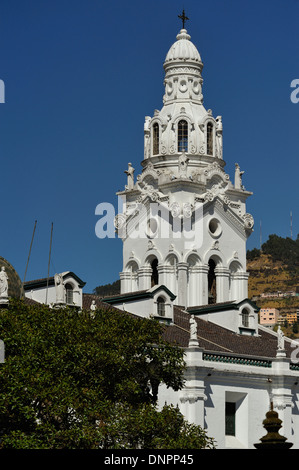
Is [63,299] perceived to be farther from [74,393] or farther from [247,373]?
[74,393]

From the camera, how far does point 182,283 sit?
292ft

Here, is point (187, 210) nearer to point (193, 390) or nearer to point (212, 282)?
point (212, 282)

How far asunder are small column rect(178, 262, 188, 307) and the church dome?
14604mm

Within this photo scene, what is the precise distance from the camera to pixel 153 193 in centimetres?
9094

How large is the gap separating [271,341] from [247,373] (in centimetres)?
967

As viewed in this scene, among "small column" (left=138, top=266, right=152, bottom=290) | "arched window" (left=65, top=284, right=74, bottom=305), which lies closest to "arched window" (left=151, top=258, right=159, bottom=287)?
"small column" (left=138, top=266, right=152, bottom=290)

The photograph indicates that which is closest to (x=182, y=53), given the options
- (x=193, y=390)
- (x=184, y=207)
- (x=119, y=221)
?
(x=184, y=207)

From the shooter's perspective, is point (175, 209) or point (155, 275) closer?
point (175, 209)

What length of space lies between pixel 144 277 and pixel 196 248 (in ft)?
13.6

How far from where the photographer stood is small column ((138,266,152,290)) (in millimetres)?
91188

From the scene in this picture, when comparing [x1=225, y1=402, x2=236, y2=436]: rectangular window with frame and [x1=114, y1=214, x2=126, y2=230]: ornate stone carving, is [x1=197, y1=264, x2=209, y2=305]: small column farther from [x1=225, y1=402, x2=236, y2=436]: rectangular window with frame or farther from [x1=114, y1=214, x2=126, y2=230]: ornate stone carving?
[x1=225, y1=402, x2=236, y2=436]: rectangular window with frame
